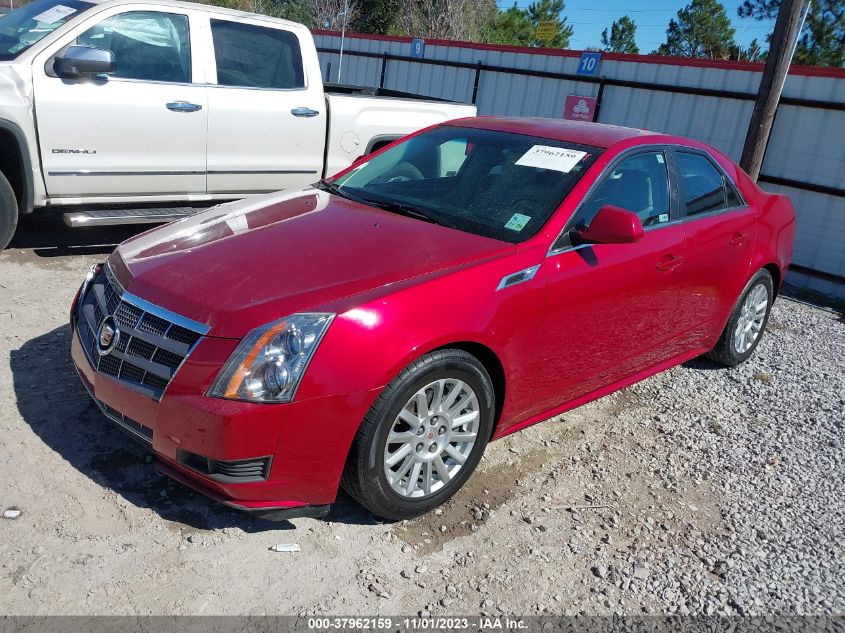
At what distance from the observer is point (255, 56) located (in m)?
6.64

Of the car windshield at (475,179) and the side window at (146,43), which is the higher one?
the side window at (146,43)

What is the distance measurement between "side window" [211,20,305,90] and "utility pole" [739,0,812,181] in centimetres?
515

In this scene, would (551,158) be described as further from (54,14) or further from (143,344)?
(54,14)

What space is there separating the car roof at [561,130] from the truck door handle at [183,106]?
2.55 meters

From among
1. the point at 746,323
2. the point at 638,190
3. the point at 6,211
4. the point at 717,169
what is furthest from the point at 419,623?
the point at 6,211

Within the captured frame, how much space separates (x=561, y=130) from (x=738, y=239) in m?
1.47

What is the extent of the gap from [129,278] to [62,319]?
1903 millimetres

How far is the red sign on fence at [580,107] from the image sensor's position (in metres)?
11.3

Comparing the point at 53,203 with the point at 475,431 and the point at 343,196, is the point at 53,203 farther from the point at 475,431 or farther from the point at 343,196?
the point at 475,431

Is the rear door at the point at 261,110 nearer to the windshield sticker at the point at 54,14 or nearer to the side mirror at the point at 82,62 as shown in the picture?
the side mirror at the point at 82,62

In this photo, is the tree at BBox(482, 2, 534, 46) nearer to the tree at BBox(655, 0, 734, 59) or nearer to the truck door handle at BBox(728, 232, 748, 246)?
the tree at BBox(655, 0, 734, 59)

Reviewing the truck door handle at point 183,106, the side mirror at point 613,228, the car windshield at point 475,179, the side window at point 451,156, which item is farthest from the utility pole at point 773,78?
the truck door handle at point 183,106

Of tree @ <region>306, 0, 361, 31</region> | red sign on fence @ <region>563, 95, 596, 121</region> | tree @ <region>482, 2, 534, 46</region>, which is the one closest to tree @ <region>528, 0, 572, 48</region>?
tree @ <region>482, 2, 534, 46</region>

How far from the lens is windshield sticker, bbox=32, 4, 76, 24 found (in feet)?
19.1
